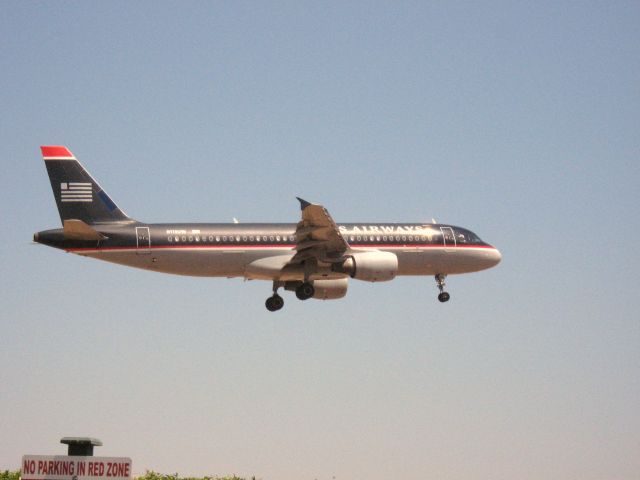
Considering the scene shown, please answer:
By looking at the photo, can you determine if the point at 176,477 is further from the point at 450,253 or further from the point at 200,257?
the point at 450,253

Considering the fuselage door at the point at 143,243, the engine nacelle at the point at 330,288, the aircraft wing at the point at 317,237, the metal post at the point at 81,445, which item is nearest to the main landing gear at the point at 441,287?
the engine nacelle at the point at 330,288

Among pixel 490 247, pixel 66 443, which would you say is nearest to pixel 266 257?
pixel 490 247

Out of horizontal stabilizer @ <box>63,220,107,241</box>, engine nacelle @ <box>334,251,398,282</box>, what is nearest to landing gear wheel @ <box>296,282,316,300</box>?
engine nacelle @ <box>334,251,398,282</box>

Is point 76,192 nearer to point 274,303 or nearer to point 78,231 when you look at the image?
point 78,231

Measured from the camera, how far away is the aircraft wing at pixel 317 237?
54406mm

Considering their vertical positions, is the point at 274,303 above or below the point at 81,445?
above

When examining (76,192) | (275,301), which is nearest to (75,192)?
(76,192)

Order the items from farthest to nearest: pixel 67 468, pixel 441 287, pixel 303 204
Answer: pixel 441 287
pixel 303 204
pixel 67 468

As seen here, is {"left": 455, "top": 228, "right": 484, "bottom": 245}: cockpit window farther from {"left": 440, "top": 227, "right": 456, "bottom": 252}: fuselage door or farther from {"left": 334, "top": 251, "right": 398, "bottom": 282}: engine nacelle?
{"left": 334, "top": 251, "right": 398, "bottom": 282}: engine nacelle

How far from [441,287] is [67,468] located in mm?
41201

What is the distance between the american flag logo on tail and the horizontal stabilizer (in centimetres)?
365

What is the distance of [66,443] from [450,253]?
4058cm

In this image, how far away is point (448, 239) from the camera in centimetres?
6250

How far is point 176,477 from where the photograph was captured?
36875mm
